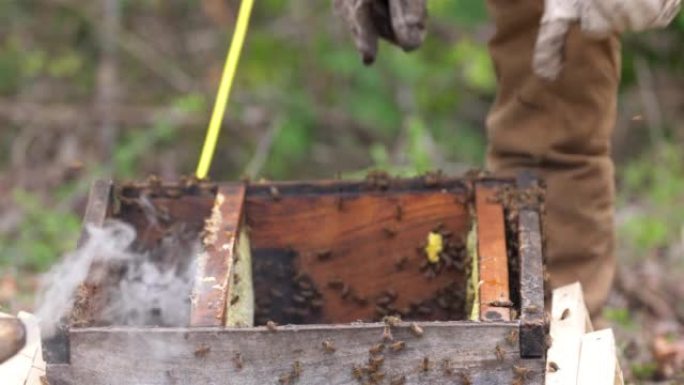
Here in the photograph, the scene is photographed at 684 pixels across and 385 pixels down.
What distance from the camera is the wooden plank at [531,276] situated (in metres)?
2.52

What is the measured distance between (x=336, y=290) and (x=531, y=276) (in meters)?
0.83

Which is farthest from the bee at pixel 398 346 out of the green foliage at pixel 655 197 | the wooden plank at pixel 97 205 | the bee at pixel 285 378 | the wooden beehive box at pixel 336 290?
the green foliage at pixel 655 197

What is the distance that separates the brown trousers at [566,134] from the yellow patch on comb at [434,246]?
1.27ft

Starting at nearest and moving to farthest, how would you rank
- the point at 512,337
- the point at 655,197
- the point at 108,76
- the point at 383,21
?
the point at 512,337, the point at 383,21, the point at 655,197, the point at 108,76

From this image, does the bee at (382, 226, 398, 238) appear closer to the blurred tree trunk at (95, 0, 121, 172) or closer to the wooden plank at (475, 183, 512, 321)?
the wooden plank at (475, 183, 512, 321)

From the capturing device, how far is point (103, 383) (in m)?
2.62

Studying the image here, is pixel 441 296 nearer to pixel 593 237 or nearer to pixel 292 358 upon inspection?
pixel 593 237

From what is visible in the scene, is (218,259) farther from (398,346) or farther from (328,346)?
(398,346)

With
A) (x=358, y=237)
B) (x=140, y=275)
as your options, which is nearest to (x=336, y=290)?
(x=358, y=237)

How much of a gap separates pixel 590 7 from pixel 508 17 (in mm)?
715

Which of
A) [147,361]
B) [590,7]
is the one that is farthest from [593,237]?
[147,361]

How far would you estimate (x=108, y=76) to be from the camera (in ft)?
24.2

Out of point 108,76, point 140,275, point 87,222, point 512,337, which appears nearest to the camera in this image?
point 512,337

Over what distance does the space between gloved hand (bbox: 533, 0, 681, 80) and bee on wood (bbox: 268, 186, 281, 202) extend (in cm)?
80
